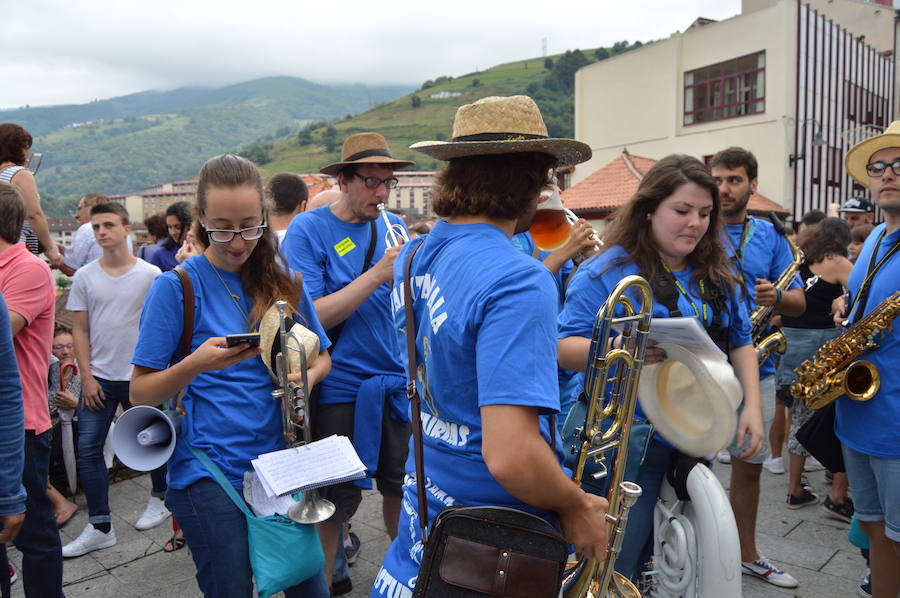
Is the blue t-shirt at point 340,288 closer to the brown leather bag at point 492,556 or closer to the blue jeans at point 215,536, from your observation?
the blue jeans at point 215,536

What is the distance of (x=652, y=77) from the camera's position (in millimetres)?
28281

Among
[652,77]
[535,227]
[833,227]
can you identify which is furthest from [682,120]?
[535,227]

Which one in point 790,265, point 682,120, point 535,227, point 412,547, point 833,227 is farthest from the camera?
point 682,120

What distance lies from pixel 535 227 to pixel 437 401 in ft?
7.05

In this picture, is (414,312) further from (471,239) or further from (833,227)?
(833,227)

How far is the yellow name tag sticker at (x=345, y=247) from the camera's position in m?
3.55

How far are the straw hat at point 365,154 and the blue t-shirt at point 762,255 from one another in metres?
2.13

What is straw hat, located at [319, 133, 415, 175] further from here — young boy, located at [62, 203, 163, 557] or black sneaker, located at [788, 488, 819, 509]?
black sneaker, located at [788, 488, 819, 509]

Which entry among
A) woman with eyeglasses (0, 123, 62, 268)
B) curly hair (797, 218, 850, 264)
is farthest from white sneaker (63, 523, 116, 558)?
curly hair (797, 218, 850, 264)

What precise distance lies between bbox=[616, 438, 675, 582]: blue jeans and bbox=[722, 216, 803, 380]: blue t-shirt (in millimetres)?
1652

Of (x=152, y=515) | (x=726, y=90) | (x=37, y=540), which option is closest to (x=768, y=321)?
(x=37, y=540)

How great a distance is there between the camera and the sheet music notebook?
2268 mm

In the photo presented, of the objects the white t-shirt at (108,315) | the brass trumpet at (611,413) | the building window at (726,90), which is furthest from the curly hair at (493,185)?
the building window at (726,90)

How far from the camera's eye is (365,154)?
3.64 metres
